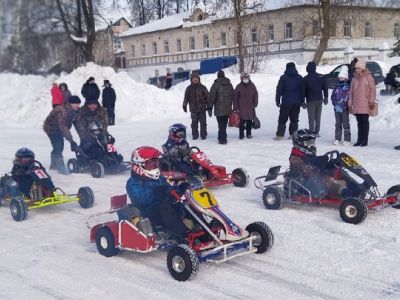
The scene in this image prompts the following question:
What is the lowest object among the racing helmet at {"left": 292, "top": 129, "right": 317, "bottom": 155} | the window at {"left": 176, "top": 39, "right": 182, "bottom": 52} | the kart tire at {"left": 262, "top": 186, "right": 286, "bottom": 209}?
the kart tire at {"left": 262, "top": 186, "right": 286, "bottom": 209}

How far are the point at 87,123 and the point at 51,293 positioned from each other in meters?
6.63

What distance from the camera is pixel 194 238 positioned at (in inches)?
225

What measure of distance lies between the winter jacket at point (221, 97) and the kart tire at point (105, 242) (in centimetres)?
839

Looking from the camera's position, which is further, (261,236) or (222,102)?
(222,102)

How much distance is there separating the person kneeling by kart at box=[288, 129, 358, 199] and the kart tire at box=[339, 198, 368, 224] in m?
0.41

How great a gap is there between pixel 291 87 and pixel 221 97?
184cm

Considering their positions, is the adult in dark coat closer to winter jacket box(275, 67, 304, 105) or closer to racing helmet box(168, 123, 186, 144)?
winter jacket box(275, 67, 304, 105)

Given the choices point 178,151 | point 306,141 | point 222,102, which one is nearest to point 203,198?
point 306,141

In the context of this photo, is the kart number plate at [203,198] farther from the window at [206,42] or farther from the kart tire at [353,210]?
the window at [206,42]

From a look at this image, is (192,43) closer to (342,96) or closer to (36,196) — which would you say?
(342,96)

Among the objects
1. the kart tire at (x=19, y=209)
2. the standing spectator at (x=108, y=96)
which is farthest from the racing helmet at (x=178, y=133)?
the standing spectator at (x=108, y=96)

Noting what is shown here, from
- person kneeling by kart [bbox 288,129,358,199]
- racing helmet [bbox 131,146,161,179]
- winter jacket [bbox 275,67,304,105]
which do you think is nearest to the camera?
racing helmet [bbox 131,146,161,179]

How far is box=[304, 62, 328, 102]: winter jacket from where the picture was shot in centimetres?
1368

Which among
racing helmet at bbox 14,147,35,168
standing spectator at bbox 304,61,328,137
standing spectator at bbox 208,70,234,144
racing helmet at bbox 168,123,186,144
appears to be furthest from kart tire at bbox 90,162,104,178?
standing spectator at bbox 304,61,328,137
